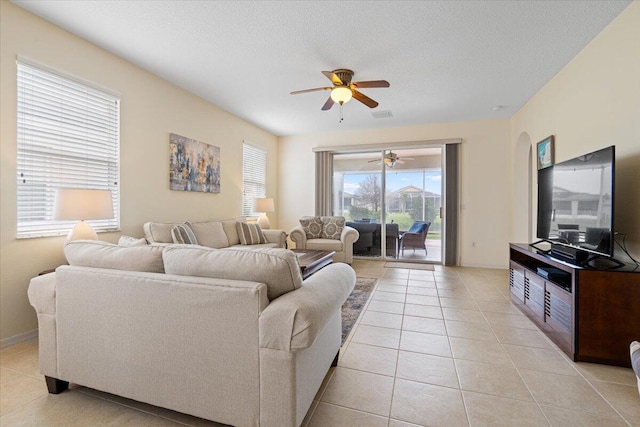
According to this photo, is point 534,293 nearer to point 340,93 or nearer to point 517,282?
point 517,282

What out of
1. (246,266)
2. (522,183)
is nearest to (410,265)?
(522,183)

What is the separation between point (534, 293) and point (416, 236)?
9.96 ft

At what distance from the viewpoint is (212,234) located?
390cm

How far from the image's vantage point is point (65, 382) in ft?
5.58

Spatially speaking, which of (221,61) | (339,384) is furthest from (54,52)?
(339,384)

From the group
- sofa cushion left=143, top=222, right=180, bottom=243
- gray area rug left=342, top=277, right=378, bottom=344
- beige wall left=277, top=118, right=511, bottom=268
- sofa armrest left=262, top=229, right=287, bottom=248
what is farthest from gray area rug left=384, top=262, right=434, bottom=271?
sofa cushion left=143, top=222, right=180, bottom=243

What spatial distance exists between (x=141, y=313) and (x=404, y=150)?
541 cm

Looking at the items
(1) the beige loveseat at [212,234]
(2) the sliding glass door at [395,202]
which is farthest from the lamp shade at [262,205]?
(2) the sliding glass door at [395,202]

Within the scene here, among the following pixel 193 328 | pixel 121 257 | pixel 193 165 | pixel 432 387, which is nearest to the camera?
pixel 193 328

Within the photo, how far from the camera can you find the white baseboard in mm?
2249

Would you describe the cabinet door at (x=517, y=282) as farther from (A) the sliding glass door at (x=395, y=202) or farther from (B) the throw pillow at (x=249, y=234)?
(B) the throw pillow at (x=249, y=234)

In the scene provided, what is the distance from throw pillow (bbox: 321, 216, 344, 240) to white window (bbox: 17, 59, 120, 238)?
3.23 meters

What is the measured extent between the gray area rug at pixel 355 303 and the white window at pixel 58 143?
2539 mm

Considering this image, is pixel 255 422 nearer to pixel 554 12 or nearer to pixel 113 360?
pixel 113 360
